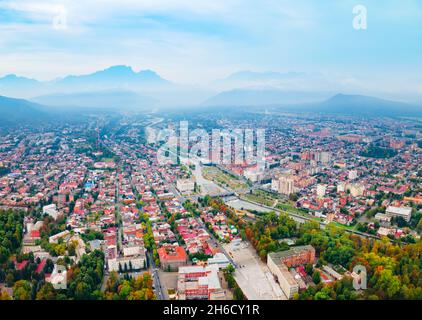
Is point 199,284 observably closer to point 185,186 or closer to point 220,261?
point 220,261

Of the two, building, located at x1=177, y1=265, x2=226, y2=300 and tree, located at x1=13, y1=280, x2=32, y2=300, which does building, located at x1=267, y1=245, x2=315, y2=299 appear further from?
tree, located at x1=13, y1=280, x2=32, y2=300

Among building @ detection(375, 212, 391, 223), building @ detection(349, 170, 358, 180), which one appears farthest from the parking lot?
building @ detection(349, 170, 358, 180)

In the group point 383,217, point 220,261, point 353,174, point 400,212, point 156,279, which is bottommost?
point 156,279

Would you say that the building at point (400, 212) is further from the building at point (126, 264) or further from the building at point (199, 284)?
the building at point (126, 264)

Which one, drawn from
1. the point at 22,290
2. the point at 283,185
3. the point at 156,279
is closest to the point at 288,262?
the point at 156,279

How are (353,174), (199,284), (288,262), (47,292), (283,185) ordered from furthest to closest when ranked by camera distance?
1. (353,174)
2. (283,185)
3. (288,262)
4. (199,284)
5. (47,292)

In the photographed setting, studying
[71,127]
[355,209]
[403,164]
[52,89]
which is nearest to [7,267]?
[355,209]

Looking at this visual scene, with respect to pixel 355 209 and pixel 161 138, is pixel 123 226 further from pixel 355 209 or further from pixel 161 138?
pixel 161 138

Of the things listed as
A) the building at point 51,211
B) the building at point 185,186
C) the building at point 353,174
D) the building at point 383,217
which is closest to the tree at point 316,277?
the building at point 383,217
